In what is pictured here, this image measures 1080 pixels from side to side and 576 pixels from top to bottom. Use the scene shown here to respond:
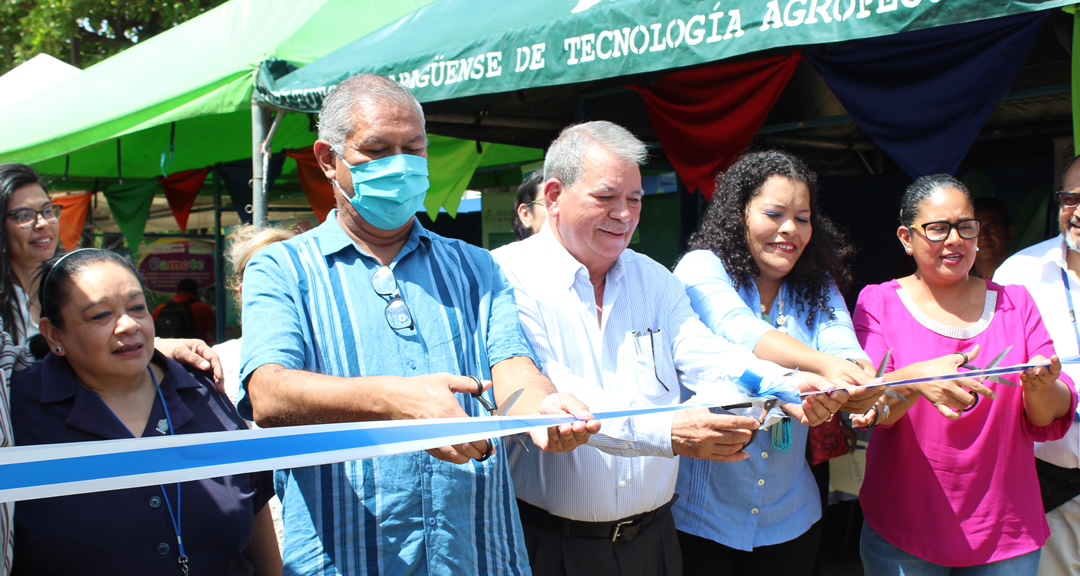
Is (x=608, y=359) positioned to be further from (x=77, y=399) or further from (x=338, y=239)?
(x=77, y=399)

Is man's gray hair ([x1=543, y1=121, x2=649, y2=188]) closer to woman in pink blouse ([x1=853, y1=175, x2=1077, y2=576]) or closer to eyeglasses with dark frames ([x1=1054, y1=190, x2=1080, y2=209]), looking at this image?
woman in pink blouse ([x1=853, y1=175, x2=1077, y2=576])

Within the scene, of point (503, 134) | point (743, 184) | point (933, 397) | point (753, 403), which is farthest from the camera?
point (503, 134)

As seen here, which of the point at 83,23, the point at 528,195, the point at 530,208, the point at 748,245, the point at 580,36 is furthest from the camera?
the point at 83,23

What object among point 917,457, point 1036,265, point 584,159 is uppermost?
point 584,159

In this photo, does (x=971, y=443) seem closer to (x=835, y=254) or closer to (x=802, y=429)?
(x=802, y=429)

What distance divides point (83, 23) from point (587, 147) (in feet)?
47.0

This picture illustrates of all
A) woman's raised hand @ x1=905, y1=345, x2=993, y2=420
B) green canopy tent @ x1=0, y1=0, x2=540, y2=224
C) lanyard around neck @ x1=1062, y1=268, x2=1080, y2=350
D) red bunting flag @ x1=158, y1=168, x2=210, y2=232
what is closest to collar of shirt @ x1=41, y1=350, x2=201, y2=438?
woman's raised hand @ x1=905, y1=345, x2=993, y2=420

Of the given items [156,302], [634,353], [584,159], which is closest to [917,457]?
[634,353]

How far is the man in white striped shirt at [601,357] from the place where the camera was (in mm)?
2207

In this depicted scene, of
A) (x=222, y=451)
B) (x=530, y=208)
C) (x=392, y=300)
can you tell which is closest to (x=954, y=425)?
(x=392, y=300)

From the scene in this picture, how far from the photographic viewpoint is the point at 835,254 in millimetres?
2809

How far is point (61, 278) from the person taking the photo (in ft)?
6.90

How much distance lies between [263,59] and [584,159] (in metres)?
3.60

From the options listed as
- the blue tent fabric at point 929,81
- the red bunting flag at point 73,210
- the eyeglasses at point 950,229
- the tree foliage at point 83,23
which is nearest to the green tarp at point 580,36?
the blue tent fabric at point 929,81
